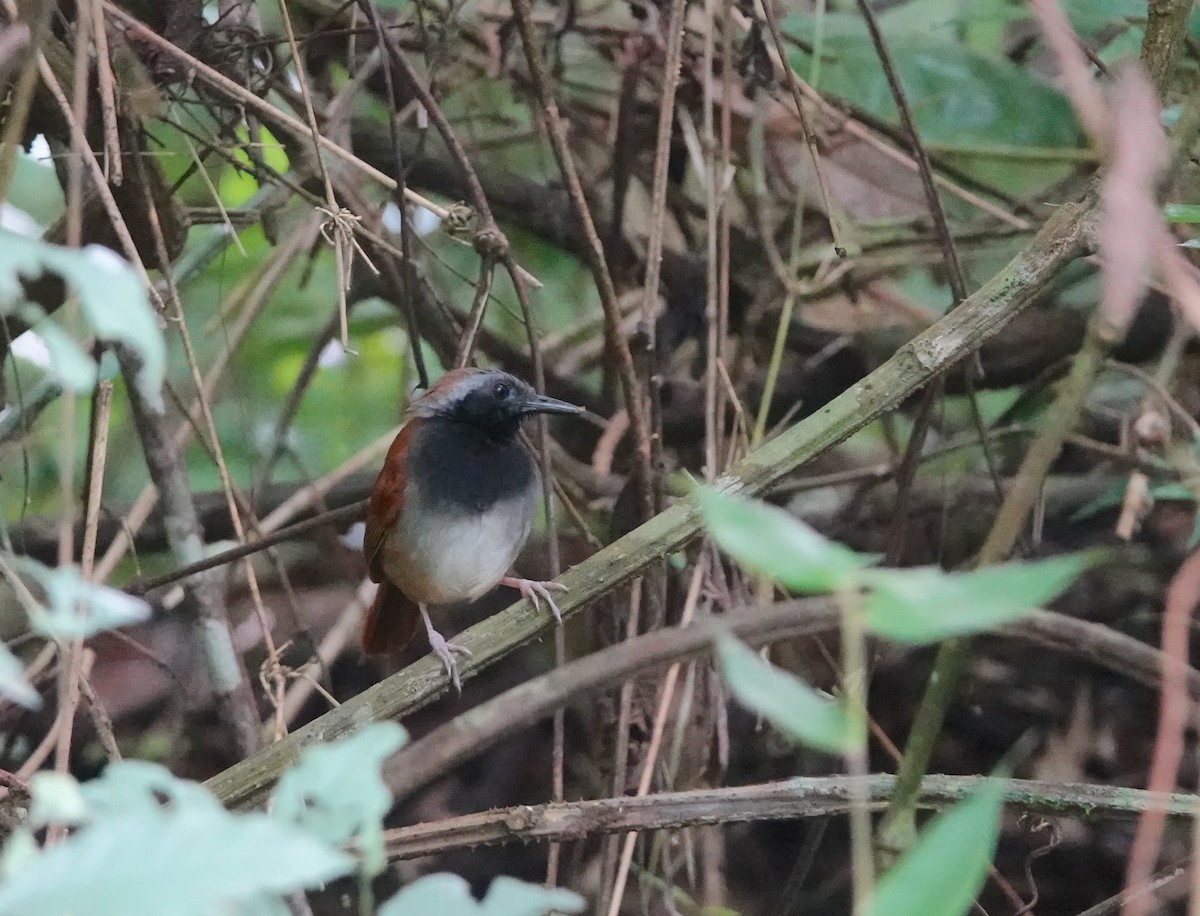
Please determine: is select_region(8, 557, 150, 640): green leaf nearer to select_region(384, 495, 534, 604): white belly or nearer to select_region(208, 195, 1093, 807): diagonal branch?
select_region(208, 195, 1093, 807): diagonal branch

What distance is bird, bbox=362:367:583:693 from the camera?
338cm

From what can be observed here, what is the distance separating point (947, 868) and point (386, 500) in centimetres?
286

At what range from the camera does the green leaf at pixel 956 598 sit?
0.66m

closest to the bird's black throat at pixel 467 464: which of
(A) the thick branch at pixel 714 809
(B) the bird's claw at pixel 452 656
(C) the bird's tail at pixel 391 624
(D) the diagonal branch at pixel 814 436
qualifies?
(C) the bird's tail at pixel 391 624

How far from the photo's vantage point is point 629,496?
3.00 meters

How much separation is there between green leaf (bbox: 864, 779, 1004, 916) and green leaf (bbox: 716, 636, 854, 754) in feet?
0.28

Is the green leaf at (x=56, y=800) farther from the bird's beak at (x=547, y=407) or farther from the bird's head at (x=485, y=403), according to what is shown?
the bird's head at (x=485, y=403)

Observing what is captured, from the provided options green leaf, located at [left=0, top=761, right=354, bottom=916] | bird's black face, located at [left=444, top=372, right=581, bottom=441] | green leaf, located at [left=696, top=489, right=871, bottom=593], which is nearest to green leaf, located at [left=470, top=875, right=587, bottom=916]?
green leaf, located at [left=0, top=761, right=354, bottom=916]

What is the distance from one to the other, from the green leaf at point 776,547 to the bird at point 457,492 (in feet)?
8.44

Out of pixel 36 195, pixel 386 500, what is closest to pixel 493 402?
pixel 386 500

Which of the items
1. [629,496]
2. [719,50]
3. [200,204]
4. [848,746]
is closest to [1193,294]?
[848,746]

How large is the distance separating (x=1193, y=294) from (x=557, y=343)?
338cm

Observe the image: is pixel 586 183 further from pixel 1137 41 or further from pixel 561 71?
pixel 1137 41

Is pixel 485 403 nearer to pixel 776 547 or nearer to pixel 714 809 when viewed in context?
pixel 714 809
